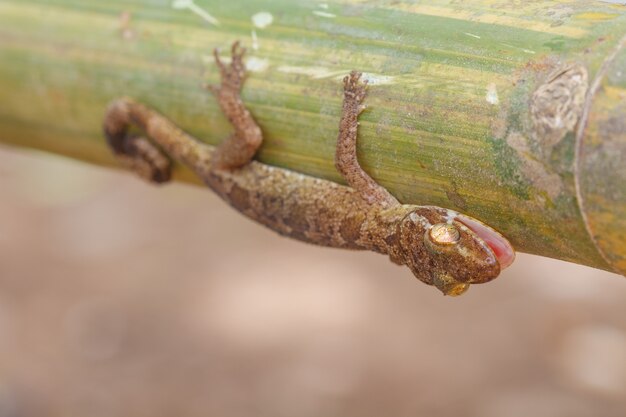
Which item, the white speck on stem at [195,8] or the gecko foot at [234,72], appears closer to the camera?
the gecko foot at [234,72]

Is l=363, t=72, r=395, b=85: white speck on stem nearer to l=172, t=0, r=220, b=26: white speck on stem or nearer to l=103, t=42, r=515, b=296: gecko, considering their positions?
l=103, t=42, r=515, b=296: gecko

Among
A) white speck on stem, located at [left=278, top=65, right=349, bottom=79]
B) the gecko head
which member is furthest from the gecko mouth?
white speck on stem, located at [left=278, top=65, right=349, bottom=79]

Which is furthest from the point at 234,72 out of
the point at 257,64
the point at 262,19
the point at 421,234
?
the point at 421,234

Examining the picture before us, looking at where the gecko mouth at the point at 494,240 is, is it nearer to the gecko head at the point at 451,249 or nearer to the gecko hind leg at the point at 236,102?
the gecko head at the point at 451,249

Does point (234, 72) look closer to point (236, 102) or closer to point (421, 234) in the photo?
point (236, 102)

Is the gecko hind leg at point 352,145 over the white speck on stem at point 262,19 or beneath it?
beneath

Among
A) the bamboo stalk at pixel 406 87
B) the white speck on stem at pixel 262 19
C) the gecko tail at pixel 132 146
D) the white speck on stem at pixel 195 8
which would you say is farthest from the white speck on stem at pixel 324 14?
the gecko tail at pixel 132 146

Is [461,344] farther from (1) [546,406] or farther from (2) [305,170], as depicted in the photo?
(2) [305,170]

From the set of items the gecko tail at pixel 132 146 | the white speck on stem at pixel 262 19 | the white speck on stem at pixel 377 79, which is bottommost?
the gecko tail at pixel 132 146

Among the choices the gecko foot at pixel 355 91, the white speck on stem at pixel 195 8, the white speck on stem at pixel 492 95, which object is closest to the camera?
the white speck on stem at pixel 492 95

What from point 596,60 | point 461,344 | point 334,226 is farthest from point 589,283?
point 596,60
